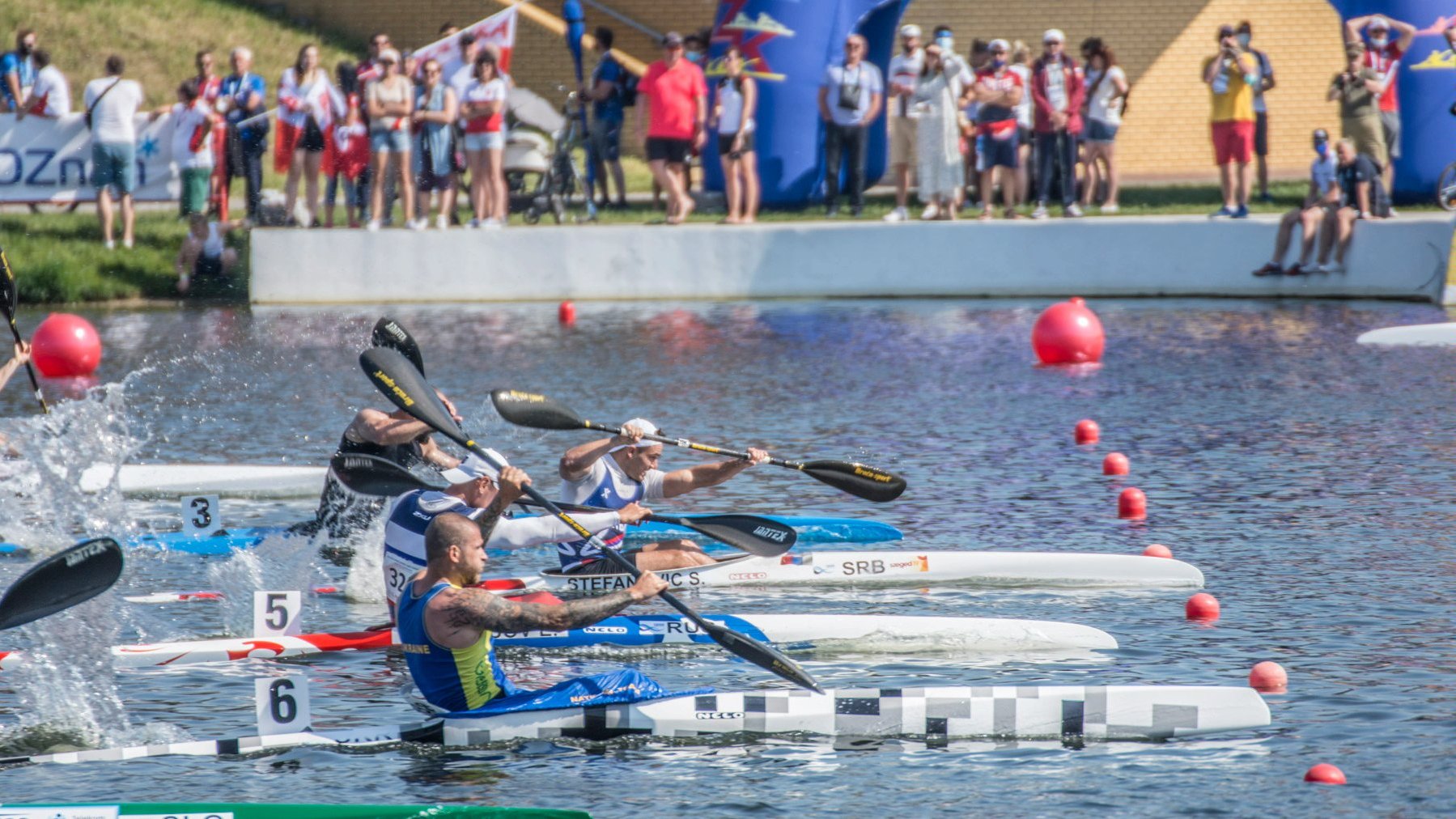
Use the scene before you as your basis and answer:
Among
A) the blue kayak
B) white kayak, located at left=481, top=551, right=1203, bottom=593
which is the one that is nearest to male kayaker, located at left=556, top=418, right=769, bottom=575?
white kayak, located at left=481, top=551, right=1203, bottom=593

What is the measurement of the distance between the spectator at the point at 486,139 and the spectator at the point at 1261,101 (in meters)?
8.04

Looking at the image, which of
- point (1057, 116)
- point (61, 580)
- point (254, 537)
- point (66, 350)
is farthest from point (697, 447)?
point (1057, 116)

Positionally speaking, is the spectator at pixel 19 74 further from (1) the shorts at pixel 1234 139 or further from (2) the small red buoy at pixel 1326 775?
(2) the small red buoy at pixel 1326 775

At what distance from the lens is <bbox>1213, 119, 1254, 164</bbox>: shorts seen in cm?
2102

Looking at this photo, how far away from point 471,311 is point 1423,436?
10903 millimetres

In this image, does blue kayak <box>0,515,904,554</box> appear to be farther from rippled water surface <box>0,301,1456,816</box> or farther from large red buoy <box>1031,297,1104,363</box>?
large red buoy <box>1031,297,1104,363</box>

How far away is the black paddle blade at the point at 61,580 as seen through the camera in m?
7.52

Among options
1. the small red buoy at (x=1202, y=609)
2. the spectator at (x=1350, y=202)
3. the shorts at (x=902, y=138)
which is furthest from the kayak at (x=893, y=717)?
the shorts at (x=902, y=138)

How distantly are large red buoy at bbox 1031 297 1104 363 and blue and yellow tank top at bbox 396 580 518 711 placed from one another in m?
10.6

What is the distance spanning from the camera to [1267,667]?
8281 mm

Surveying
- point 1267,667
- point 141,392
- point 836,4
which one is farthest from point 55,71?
point 1267,667

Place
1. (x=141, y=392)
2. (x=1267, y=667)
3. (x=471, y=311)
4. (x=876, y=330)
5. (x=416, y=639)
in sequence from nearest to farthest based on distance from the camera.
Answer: (x=416, y=639)
(x=1267, y=667)
(x=141, y=392)
(x=876, y=330)
(x=471, y=311)

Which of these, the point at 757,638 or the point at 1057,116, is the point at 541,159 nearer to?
the point at 1057,116

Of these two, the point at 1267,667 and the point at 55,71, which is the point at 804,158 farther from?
the point at 1267,667
